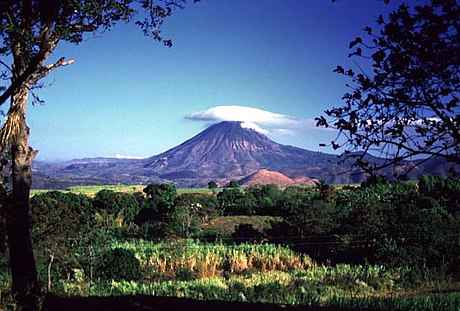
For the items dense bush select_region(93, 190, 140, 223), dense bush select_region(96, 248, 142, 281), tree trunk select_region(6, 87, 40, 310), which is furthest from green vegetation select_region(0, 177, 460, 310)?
dense bush select_region(93, 190, 140, 223)

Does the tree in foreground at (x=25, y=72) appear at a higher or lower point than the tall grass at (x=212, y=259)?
higher

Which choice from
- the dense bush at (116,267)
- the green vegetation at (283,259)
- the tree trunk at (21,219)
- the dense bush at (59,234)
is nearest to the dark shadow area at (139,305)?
the tree trunk at (21,219)

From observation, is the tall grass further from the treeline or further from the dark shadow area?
the dark shadow area

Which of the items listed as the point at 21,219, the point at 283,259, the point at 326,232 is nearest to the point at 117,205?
the point at 326,232

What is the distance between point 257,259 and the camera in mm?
27812

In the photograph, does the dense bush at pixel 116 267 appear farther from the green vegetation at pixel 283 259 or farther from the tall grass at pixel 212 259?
the tall grass at pixel 212 259

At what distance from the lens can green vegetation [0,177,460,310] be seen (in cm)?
1708

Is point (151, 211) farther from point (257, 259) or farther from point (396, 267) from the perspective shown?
point (396, 267)

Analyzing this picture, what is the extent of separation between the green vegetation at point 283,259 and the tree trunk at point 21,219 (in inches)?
23.0

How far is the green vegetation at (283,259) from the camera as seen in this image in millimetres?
17078

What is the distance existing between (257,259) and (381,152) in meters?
24.1

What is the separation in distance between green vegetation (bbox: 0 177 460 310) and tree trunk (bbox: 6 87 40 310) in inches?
23.0

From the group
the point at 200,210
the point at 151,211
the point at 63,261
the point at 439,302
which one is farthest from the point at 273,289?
the point at 151,211

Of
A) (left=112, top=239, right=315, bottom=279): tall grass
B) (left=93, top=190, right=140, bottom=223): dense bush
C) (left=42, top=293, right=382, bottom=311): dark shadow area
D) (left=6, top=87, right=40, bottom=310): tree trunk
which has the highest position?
(left=6, top=87, right=40, bottom=310): tree trunk
